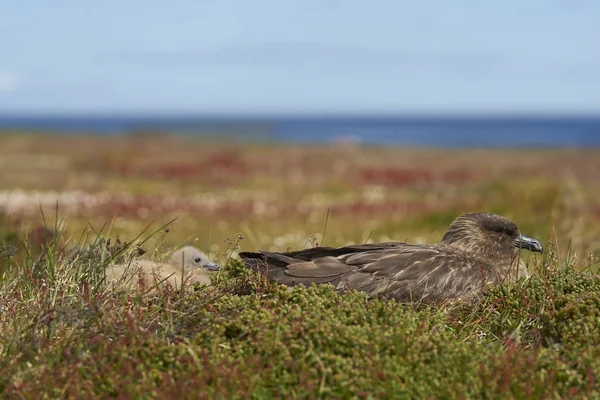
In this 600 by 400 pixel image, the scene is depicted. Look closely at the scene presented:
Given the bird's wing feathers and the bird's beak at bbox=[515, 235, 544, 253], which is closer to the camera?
the bird's wing feathers

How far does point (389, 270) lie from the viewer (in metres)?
6.41

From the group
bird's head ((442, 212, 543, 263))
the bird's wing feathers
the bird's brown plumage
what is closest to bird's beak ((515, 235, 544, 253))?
the bird's brown plumage

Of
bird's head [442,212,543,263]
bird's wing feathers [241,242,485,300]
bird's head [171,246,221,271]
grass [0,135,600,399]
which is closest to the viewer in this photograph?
grass [0,135,600,399]

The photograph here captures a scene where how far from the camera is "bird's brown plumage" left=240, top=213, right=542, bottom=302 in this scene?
20.7ft

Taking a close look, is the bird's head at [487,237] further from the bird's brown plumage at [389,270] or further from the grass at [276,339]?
the grass at [276,339]

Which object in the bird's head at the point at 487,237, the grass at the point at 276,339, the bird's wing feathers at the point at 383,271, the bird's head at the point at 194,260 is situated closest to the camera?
the grass at the point at 276,339

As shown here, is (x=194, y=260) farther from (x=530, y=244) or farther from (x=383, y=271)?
(x=530, y=244)

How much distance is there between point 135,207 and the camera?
61.4ft

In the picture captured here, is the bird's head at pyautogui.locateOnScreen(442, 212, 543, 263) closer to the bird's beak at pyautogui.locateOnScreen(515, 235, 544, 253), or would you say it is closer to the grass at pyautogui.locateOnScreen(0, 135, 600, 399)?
the bird's beak at pyautogui.locateOnScreen(515, 235, 544, 253)

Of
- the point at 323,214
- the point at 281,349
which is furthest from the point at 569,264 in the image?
the point at 323,214

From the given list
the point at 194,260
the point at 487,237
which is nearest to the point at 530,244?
the point at 487,237

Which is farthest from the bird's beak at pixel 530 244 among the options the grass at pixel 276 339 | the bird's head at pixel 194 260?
the bird's head at pixel 194 260

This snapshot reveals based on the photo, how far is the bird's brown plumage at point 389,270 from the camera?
20.7 feet

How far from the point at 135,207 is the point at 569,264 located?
13437mm
